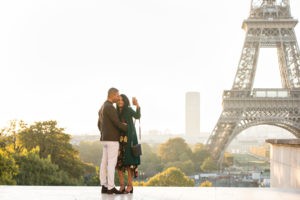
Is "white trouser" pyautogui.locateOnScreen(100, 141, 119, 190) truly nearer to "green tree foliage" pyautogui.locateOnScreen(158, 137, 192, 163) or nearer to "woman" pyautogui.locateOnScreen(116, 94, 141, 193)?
"woman" pyautogui.locateOnScreen(116, 94, 141, 193)

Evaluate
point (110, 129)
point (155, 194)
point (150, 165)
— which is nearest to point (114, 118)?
point (110, 129)

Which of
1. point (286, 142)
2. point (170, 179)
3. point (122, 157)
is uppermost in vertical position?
point (286, 142)

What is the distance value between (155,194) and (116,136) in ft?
5.20

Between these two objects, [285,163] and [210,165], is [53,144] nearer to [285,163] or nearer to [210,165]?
[210,165]

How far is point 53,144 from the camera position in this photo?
109ft

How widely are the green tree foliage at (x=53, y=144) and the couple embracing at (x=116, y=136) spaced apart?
23980 mm

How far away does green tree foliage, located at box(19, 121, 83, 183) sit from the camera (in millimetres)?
32875

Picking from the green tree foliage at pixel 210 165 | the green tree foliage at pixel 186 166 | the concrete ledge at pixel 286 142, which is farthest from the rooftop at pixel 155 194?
the green tree foliage at pixel 186 166

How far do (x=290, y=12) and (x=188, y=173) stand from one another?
22292mm

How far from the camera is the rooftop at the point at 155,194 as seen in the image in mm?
8877

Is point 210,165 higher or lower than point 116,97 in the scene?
lower

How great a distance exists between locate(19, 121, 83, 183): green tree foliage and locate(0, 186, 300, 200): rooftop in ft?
74.5

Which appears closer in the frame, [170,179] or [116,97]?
[116,97]

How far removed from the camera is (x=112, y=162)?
8.80 metres
